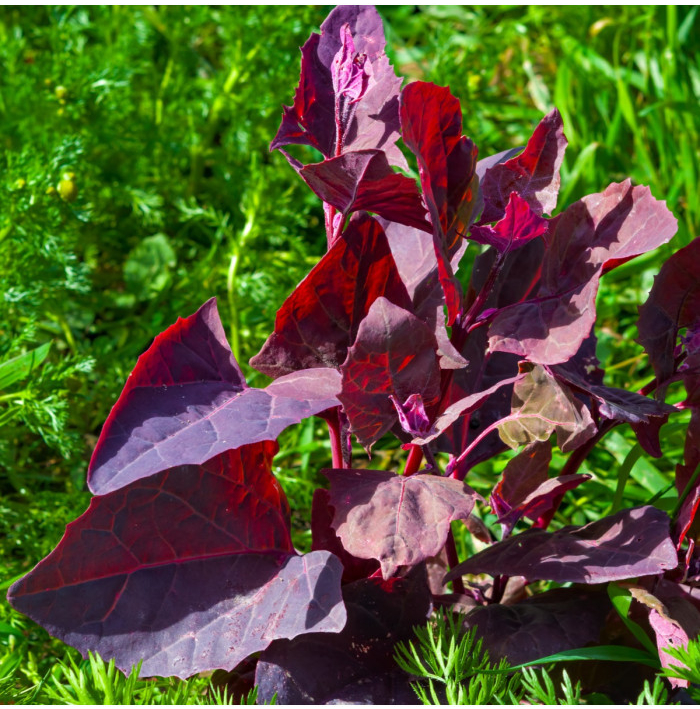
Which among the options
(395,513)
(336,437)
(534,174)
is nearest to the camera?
(395,513)

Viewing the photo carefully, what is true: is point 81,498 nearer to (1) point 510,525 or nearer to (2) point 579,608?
(1) point 510,525

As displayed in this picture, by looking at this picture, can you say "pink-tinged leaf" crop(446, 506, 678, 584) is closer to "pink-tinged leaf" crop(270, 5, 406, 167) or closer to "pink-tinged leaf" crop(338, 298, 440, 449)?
"pink-tinged leaf" crop(338, 298, 440, 449)

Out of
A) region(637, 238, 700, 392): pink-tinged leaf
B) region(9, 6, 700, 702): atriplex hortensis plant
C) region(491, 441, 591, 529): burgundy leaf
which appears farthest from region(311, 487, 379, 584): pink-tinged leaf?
region(637, 238, 700, 392): pink-tinged leaf

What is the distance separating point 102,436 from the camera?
946mm

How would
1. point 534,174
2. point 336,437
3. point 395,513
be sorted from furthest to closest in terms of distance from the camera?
point 336,437 < point 534,174 < point 395,513

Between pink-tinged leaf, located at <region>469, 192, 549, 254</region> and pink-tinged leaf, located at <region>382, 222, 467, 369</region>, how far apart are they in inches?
1.5

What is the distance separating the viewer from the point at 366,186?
1.00m

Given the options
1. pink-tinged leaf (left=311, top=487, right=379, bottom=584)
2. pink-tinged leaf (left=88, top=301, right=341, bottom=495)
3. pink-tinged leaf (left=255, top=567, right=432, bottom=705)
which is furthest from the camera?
pink-tinged leaf (left=311, top=487, right=379, bottom=584)

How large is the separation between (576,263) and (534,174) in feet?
0.44

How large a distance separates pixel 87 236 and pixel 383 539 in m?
1.44

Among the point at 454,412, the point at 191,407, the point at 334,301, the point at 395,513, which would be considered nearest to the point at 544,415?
the point at 454,412

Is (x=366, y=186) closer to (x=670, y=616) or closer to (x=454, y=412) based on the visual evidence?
(x=454, y=412)

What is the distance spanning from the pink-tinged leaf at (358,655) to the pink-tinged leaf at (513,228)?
0.47 metres

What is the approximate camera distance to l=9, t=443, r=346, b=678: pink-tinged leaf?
3.32ft
